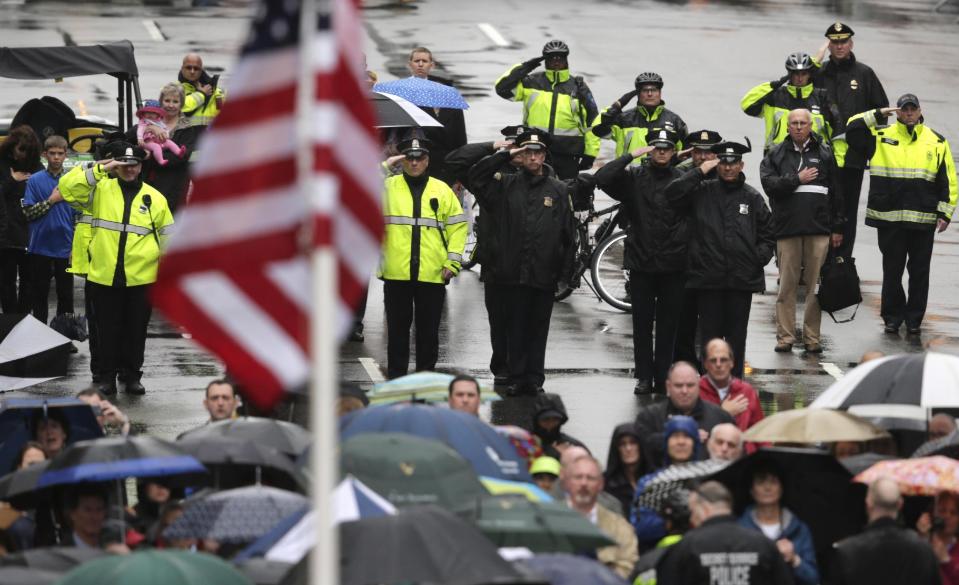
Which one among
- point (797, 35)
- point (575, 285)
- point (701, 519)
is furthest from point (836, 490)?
point (797, 35)

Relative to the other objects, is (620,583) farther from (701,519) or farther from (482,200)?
(482,200)

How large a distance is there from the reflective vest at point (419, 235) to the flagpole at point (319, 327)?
11520mm

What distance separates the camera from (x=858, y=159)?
22.0 metres

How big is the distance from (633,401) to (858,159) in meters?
5.33

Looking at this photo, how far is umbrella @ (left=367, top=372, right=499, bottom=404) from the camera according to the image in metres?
13.8

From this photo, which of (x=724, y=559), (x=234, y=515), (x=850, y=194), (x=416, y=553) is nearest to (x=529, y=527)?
(x=724, y=559)

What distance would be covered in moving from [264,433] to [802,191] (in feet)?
28.2

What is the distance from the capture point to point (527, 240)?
712 inches

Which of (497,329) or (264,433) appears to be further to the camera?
(497,329)

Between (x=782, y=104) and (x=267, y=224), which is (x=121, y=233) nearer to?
(x=782, y=104)

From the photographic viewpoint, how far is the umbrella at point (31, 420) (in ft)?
44.8

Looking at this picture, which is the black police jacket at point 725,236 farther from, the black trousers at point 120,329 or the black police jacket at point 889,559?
the black police jacket at point 889,559

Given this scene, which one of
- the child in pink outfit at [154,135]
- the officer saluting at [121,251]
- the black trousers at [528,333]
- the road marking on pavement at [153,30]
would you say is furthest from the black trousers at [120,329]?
the road marking on pavement at [153,30]

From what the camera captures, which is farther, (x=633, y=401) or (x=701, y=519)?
(x=633, y=401)
